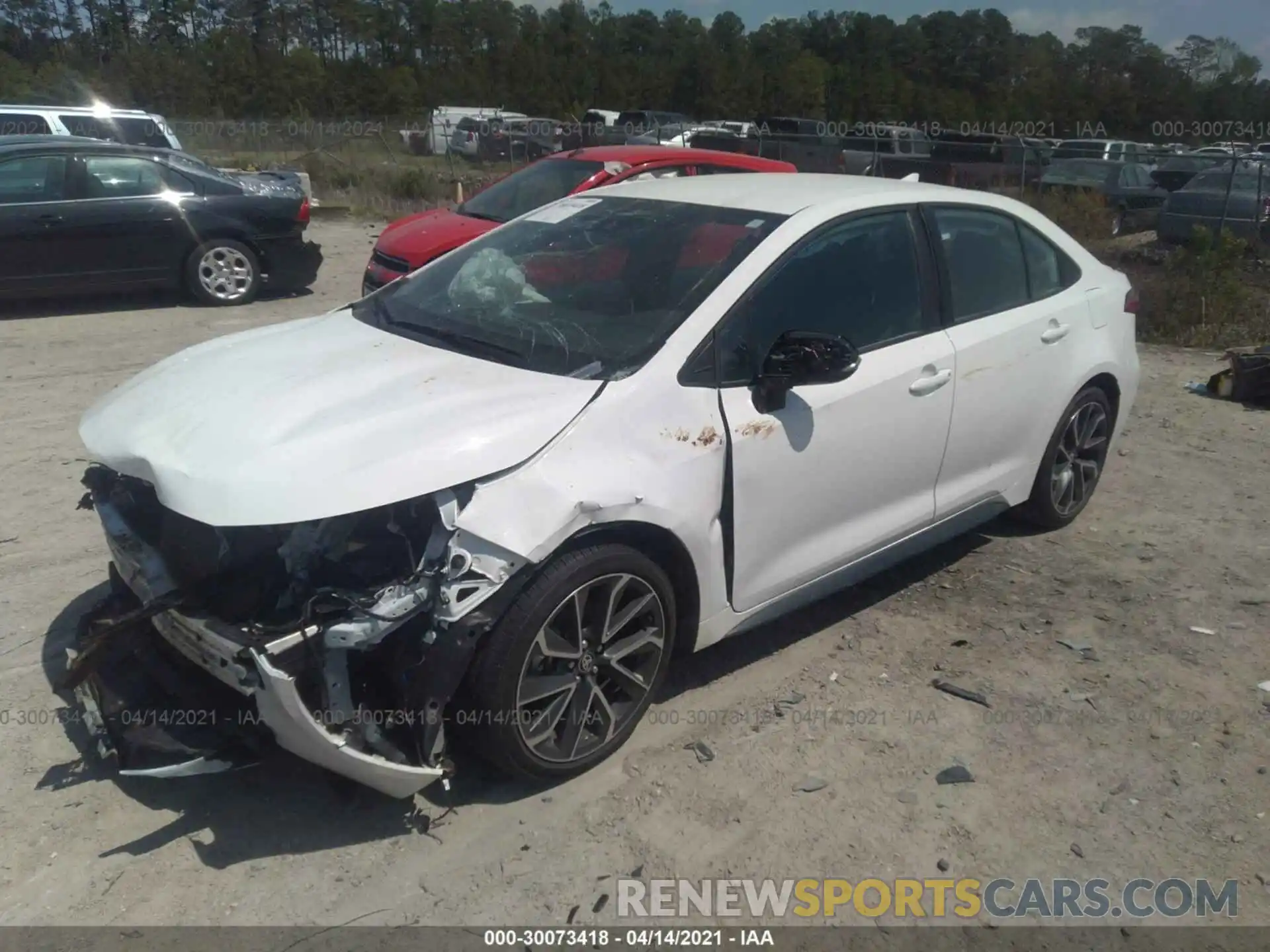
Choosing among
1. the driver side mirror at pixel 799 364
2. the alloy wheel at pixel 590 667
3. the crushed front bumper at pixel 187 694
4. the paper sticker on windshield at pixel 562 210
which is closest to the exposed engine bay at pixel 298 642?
the crushed front bumper at pixel 187 694

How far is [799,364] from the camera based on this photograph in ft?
11.5

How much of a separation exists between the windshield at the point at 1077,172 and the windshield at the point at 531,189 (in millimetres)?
12437

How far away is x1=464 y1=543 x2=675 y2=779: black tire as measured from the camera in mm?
2977

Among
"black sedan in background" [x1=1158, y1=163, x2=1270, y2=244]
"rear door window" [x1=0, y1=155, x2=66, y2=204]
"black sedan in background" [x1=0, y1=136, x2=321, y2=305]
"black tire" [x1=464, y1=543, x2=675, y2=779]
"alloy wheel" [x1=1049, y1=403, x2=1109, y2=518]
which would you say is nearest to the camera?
"black tire" [x1=464, y1=543, x2=675, y2=779]

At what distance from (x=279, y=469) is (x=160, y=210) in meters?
8.26

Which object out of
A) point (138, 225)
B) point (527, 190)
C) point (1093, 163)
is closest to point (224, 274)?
point (138, 225)

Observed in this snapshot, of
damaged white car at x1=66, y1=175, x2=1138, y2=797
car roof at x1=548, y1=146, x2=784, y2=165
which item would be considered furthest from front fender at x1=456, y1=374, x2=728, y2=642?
car roof at x1=548, y1=146, x2=784, y2=165

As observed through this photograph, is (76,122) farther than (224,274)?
Yes

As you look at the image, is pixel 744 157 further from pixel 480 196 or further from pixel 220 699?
pixel 220 699

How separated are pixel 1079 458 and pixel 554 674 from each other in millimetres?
3319

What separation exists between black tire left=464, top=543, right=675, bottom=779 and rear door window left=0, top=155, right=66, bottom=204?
335 inches

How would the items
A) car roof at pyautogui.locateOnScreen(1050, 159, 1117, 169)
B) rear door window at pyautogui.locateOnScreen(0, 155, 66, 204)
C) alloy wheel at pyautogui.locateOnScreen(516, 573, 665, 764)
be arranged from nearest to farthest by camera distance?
alloy wheel at pyautogui.locateOnScreen(516, 573, 665, 764) < rear door window at pyautogui.locateOnScreen(0, 155, 66, 204) < car roof at pyautogui.locateOnScreen(1050, 159, 1117, 169)

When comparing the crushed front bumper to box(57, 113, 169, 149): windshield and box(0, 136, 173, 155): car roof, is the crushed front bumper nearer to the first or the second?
box(0, 136, 173, 155): car roof

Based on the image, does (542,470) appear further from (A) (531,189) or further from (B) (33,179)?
(B) (33,179)
